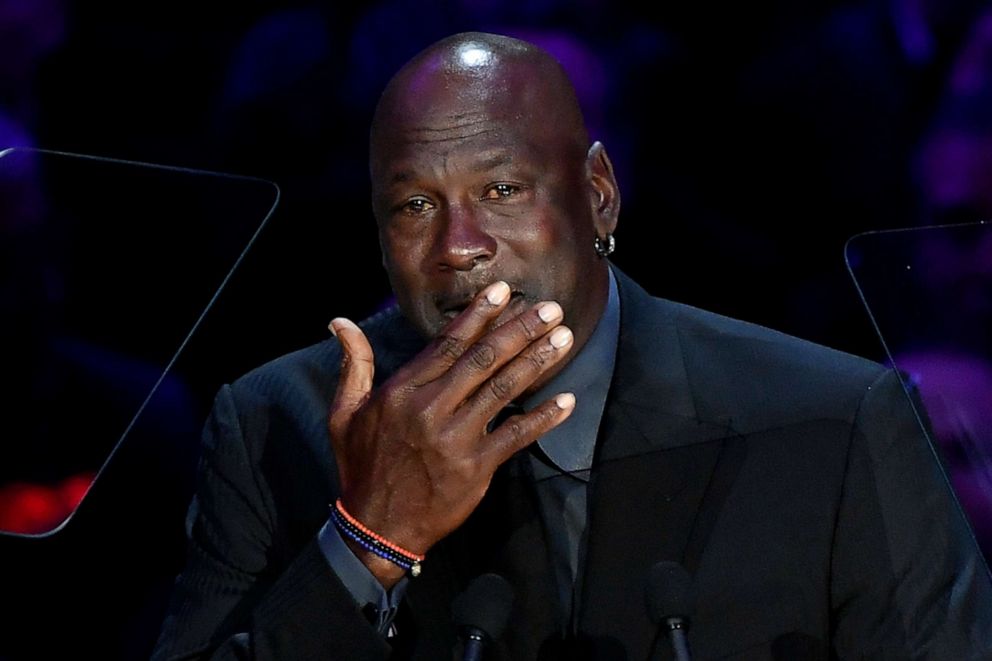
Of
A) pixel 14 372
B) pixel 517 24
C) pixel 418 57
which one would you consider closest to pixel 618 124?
pixel 517 24

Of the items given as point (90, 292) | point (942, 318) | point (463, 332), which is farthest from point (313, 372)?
point (942, 318)

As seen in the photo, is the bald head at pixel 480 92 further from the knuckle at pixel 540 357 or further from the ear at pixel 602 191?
the knuckle at pixel 540 357

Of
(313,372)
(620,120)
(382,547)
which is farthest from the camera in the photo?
(620,120)

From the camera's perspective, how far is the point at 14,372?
2.06 metres

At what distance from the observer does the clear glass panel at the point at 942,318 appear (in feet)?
4.91

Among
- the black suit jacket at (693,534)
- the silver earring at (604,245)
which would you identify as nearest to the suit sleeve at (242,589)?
the black suit jacket at (693,534)

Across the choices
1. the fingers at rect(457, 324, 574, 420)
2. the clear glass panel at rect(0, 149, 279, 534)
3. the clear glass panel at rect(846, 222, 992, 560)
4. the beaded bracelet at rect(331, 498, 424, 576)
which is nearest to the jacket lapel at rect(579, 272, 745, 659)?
the beaded bracelet at rect(331, 498, 424, 576)

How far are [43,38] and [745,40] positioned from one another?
119 centimetres

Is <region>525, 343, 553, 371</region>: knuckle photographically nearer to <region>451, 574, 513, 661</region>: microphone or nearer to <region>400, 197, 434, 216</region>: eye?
<region>451, 574, 513, 661</region>: microphone

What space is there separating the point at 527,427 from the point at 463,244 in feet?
1.32

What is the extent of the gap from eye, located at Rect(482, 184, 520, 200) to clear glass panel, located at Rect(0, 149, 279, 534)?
0.40 metres

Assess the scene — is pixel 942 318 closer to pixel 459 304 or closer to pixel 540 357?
pixel 540 357

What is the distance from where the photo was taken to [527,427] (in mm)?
1708

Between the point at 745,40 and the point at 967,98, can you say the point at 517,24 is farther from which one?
the point at 967,98
